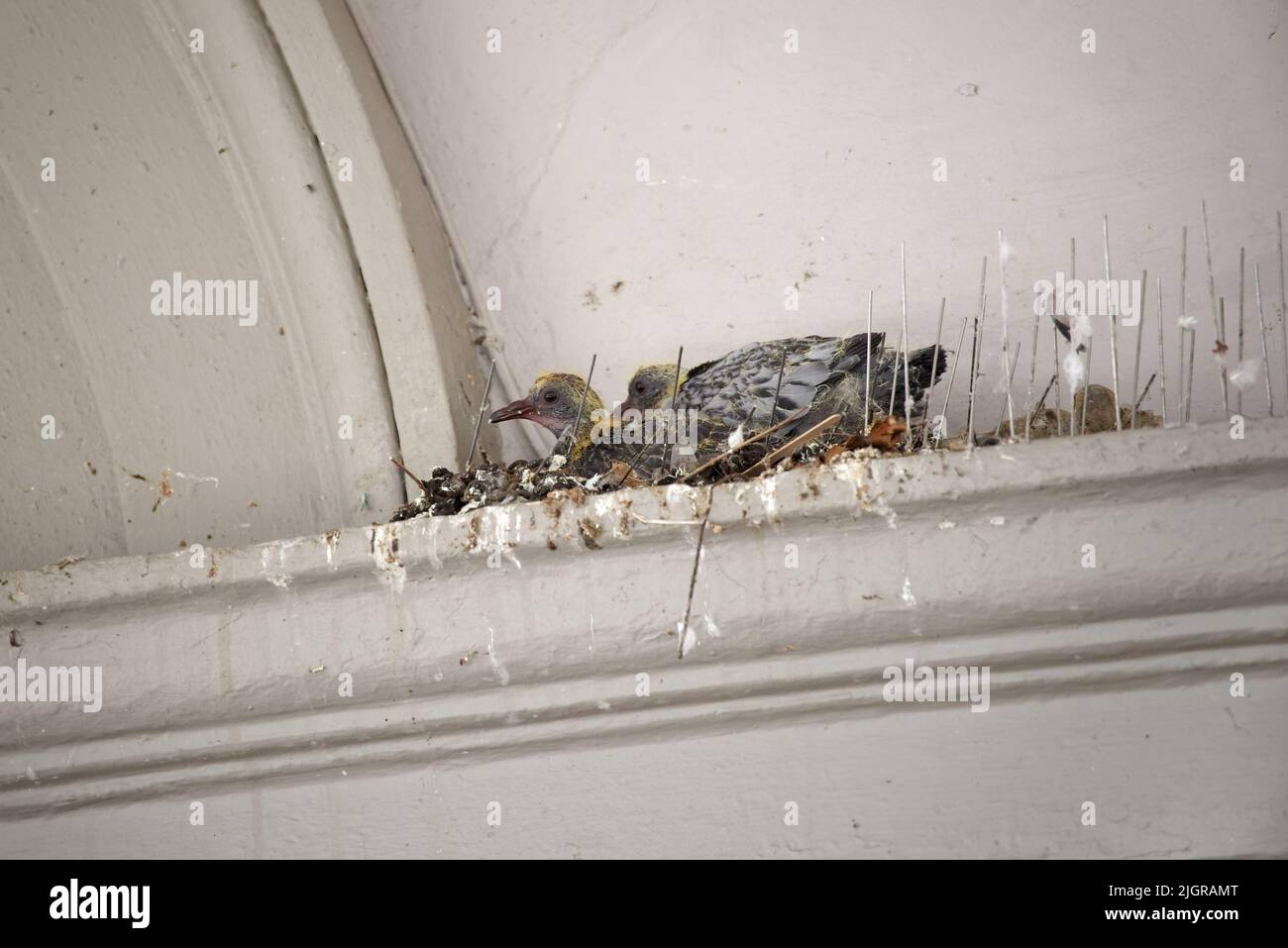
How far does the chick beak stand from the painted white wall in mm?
176

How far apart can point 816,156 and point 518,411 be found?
83 centimetres

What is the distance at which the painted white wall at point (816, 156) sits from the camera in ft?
9.43

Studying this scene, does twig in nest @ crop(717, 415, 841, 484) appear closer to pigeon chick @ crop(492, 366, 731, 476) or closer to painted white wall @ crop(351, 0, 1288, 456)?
pigeon chick @ crop(492, 366, 731, 476)

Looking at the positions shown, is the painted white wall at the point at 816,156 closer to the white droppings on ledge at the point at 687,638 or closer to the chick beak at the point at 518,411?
the chick beak at the point at 518,411

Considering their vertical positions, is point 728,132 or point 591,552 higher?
point 728,132

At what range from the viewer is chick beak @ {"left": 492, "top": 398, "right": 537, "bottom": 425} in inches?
116

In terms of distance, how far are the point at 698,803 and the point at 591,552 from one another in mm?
443

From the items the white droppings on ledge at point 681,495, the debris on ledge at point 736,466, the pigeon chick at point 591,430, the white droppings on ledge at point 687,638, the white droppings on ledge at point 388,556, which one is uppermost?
the pigeon chick at point 591,430

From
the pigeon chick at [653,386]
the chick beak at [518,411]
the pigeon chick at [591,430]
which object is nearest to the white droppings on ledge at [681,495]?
the pigeon chick at [591,430]

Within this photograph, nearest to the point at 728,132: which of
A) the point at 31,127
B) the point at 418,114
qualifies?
the point at 418,114

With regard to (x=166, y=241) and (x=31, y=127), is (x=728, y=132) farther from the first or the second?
(x=31, y=127)

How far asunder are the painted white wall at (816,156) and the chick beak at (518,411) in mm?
176

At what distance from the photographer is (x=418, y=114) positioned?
3.14 m
